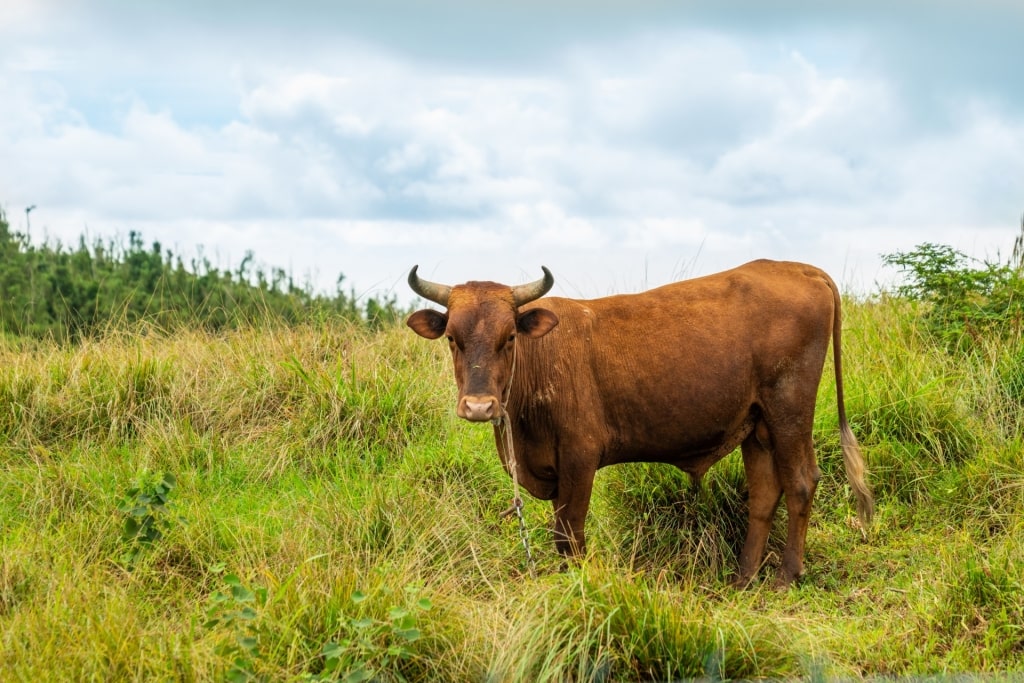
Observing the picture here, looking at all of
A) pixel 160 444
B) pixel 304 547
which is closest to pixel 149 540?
pixel 304 547

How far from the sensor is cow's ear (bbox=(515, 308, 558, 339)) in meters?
7.32

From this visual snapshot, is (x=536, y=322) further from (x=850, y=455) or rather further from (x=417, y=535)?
(x=850, y=455)

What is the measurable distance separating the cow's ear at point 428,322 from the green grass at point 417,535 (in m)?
1.20

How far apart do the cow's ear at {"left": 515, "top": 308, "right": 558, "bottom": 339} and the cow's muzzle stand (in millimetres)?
775

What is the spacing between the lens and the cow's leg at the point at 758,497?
8.22m

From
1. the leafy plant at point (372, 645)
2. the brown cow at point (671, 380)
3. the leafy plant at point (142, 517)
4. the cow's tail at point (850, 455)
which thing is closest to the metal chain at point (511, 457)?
the brown cow at point (671, 380)

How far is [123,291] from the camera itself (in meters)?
18.9

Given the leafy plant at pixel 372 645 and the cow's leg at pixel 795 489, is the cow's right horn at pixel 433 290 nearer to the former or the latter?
the leafy plant at pixel 372 645

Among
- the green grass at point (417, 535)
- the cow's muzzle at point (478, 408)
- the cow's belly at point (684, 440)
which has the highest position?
the cow's muzzle at point (478, 408)

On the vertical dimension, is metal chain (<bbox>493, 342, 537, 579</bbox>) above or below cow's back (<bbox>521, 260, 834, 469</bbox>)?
below

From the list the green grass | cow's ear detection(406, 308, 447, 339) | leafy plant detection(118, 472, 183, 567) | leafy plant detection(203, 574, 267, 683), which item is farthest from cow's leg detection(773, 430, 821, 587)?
leafy plant detection(118, 472, 183, 567)

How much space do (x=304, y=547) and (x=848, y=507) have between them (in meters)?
4.67

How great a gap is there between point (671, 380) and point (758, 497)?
1230mm

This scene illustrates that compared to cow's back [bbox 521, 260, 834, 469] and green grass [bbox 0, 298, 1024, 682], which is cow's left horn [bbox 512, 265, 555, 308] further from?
green grass [bbox 0, 298, 1024, 682]
